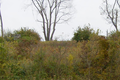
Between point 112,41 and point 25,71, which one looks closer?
point 112,41

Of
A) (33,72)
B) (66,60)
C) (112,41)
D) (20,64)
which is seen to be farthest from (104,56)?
(20,64)

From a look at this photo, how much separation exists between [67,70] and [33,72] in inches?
61.7

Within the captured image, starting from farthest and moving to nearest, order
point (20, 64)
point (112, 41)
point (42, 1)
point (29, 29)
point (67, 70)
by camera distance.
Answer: point (42, 1), point (29, 29), point (20, 64), point (67, 70), point (112, 41)

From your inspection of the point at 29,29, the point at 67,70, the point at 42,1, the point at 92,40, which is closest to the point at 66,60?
the point at 67,70

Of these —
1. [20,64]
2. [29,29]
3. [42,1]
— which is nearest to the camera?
[20,64]

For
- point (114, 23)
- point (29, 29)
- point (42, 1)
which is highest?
point (42, 1)

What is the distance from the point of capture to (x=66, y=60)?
276 inches

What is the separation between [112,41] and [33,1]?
30.1 metres

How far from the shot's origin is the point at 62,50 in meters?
7.25

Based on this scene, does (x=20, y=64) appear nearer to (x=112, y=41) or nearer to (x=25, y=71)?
(x=25, y=71)

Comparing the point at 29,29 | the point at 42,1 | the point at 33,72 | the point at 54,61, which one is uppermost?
the point at 42,1

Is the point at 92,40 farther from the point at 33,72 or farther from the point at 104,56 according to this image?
the point at 33,72

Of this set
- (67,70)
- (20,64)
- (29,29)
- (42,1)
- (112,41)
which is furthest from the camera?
(42,1)

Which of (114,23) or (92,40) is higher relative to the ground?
(114,23)
